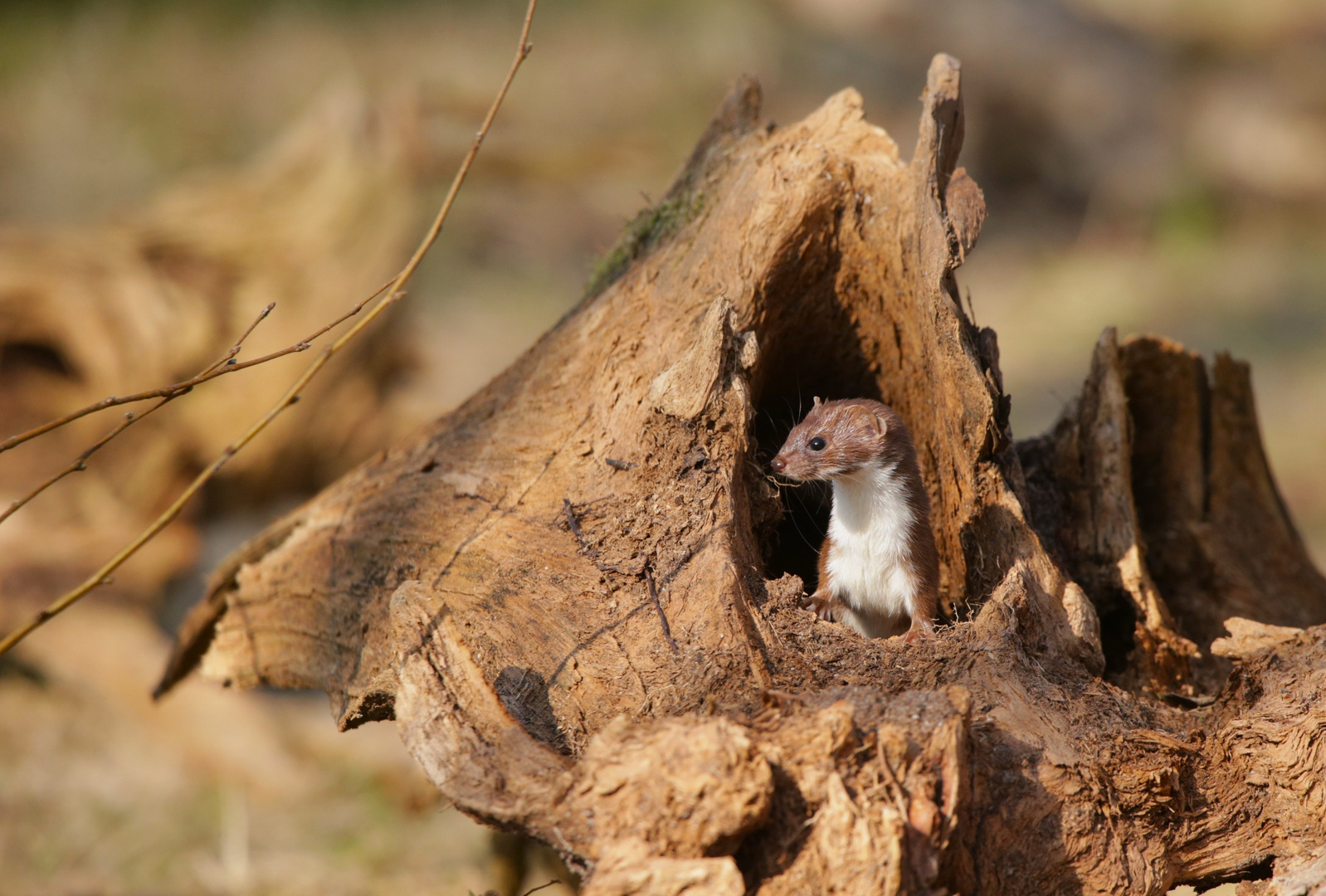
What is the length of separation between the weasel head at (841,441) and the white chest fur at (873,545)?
0.33ft

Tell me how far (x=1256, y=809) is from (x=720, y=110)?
275 centimetres

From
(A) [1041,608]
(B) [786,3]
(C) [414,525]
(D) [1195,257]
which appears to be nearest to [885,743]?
(A) [1041,608]

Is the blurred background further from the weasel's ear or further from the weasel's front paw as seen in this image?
the weasel's front paw

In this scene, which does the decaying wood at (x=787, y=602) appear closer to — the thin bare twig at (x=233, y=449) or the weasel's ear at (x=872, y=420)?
the weasel's ear at (x=872, y=420)

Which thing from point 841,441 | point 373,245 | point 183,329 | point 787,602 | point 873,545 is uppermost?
point 373,245

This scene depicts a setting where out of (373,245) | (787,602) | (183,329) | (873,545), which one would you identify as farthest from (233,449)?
(373,245)

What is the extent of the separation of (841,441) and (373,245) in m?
4.14

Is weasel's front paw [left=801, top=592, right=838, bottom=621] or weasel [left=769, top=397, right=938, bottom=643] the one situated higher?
weasel [left=769, top=397, right=938, bottom=643]

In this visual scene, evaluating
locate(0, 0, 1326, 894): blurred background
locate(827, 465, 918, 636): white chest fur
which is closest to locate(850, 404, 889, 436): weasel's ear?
locate(827, 465, 918, 636): white chest fur

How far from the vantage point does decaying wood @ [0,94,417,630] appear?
584 cm

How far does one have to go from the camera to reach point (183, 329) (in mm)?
5953

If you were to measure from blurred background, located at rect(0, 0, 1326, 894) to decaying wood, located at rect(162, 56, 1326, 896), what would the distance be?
59cm

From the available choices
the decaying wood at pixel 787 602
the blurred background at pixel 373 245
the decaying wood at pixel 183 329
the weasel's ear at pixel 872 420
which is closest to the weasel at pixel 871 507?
the weasel's ear at pixel 872 420

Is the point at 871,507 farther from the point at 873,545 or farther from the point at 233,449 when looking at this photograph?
the point at 233,449
